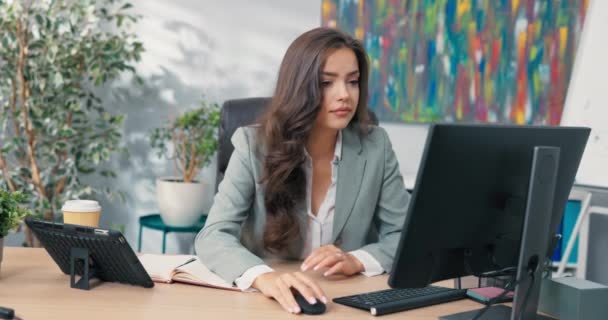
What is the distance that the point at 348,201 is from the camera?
1769mm

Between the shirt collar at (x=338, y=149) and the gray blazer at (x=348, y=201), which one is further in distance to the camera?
the shirt collar at (x=338, y=149)

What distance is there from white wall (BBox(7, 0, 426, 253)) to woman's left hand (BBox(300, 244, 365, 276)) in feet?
5.79

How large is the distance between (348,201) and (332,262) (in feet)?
1.04

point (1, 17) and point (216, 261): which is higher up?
point (1, 17)

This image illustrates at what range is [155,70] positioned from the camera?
3285mm

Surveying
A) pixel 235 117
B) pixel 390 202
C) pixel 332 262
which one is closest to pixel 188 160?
pixel 235 117

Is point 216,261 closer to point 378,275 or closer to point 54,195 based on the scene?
point 378,275

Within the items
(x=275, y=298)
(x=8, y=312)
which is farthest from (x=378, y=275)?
(x=8, y=312)

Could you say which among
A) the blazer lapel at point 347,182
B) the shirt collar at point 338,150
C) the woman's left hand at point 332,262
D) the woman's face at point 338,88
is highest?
the woman's face at point 338,88

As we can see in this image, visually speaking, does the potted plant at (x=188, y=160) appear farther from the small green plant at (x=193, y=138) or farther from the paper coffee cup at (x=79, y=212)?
the paper coffee cup at (x=79, y=212)

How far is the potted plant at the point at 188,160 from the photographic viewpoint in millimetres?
2916

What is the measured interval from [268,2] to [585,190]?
5.46 ft

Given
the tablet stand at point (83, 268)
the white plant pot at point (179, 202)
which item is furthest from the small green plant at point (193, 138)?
the tablet stand at point (83, 268)

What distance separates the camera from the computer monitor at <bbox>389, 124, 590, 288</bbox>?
1062 millimetres
